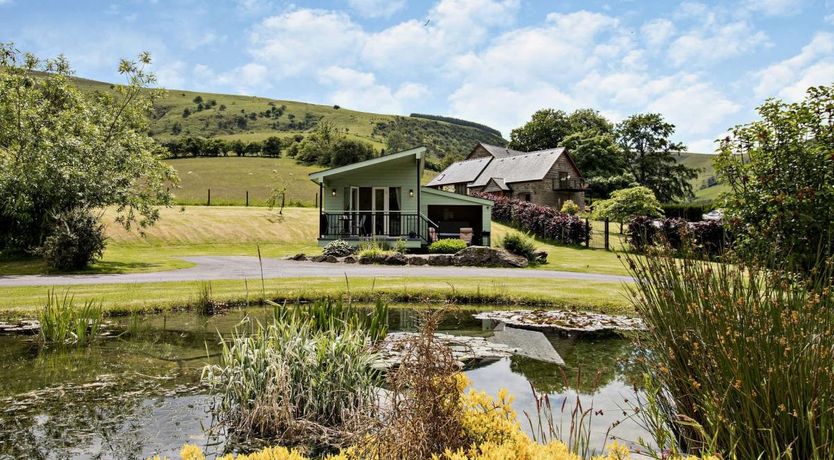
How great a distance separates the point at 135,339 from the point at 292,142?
79.0 metres

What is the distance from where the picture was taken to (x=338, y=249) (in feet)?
75.8

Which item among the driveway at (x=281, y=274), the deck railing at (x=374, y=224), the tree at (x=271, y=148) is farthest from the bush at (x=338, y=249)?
the tree at (x=271, y=148)

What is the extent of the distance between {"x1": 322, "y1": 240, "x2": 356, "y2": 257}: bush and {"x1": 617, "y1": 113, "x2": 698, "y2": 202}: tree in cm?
5120

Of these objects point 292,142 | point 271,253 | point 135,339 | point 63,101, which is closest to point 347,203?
point 271,253

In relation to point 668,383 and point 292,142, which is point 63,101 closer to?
point 668,383

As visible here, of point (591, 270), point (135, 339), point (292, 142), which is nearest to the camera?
point (135, 339)

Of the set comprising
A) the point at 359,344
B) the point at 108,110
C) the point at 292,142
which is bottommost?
the point at 359,344

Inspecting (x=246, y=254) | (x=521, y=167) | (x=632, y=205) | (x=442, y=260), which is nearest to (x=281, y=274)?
(x=442, y=260)

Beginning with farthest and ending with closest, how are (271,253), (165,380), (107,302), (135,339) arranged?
(271,253)
(107,302)
(135,339)
(165,380)

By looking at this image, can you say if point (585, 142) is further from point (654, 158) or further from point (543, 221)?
point (543, 221)

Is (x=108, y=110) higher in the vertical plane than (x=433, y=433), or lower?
higher

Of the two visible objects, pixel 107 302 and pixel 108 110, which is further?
pixel 108 110

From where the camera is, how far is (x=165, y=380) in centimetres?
650

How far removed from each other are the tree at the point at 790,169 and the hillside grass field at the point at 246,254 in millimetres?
3340
